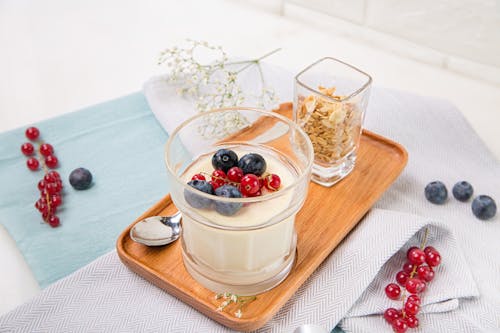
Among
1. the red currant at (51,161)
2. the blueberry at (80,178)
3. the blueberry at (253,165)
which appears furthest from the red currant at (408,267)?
the red currant at (51,161)

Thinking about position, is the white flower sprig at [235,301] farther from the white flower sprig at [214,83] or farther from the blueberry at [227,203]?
the white flower sprig at [214,83]

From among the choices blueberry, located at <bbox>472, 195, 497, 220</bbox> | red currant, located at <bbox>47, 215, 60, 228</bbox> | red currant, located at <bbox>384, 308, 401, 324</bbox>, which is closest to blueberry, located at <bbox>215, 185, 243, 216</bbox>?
red currant, located at <bbox>384, 308, 401, 324</bbox>

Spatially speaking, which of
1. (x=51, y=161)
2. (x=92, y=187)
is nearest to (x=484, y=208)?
(x=92, y=187)

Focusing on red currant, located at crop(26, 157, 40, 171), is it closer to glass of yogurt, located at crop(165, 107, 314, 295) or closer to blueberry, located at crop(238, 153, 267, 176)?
glass of yogurt, located at crop(165, 107, 314, 295)

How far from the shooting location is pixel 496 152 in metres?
1.30

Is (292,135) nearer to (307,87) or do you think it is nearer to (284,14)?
(307,87)

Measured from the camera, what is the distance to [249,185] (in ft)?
2.86

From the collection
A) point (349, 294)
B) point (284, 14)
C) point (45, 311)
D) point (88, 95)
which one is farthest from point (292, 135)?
point (284, 14)

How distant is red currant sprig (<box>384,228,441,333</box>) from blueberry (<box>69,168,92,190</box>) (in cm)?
→ 63

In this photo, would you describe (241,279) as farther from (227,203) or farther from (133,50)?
(133,50)

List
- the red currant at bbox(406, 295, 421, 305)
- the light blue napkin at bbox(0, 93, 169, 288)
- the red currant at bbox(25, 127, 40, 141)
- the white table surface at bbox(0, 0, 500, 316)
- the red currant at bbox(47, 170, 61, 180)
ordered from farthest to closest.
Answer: the white table surface at bbox(0, 0, 500, 316) < the red currant at bbox(25, 127, 40, 141) < the red currant at bbox(47, 170, 61, 180) < the light blue napkin at bbox(0, 93, 169, 288) < the red currant at bbox(406, 295, 421, 305)

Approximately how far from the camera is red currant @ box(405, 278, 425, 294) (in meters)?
0.94

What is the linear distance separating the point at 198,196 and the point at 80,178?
44 centimetres

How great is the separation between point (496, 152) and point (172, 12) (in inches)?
43.6
